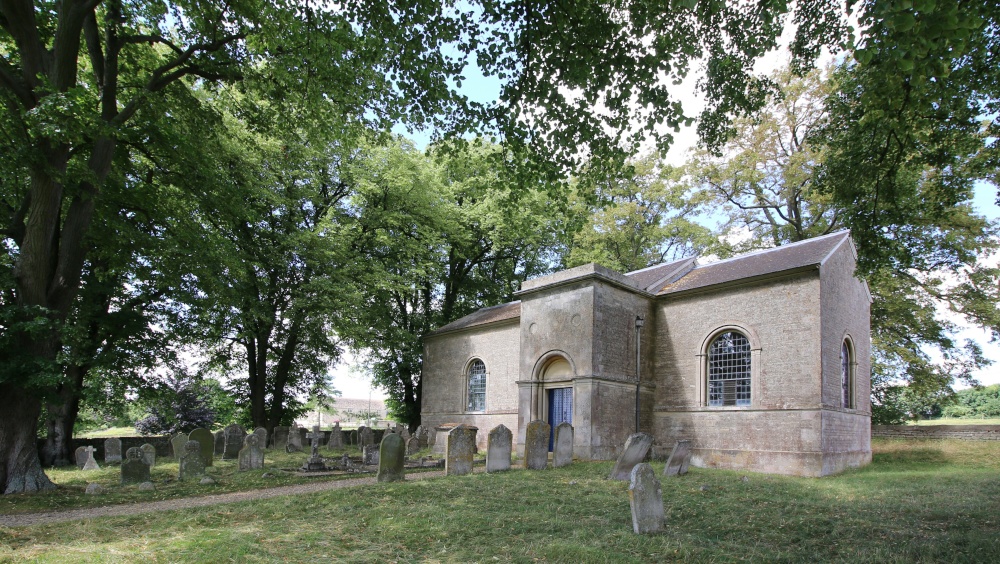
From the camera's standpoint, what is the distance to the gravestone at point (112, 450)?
58.8 feet

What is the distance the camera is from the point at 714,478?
12406mm

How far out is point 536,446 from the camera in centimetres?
1419

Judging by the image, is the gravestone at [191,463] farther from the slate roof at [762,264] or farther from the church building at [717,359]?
the slate roof at [762,264]

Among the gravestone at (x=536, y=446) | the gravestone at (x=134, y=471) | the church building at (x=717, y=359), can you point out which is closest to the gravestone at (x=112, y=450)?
the gravestone at (x=134, y=471)

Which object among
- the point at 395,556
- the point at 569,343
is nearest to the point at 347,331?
the point at 569,343

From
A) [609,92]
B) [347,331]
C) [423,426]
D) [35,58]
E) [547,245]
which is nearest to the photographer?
[609,92]

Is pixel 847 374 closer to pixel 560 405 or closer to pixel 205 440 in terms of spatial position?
pixel 560 405

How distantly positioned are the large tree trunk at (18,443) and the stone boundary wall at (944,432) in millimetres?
24781

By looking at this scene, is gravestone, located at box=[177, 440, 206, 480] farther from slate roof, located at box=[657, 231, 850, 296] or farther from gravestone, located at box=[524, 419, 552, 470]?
slate roof, located at box=[657, 231, 850, 296]

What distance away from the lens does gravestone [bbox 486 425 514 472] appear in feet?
44.6

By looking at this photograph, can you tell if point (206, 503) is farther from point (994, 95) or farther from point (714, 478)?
point (994, 95)

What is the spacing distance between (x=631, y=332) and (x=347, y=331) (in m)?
11.5

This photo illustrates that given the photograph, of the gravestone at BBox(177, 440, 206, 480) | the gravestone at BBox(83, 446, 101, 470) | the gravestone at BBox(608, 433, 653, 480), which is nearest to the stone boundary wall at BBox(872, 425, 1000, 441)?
the gravestone at BBox(608, 433, 653, 480)

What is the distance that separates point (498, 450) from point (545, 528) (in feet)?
21.6
